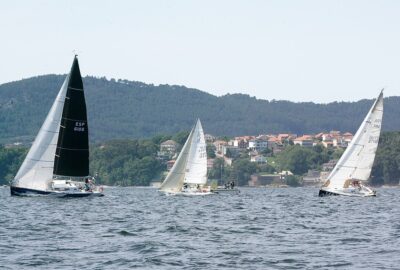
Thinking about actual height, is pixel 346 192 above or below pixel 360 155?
below

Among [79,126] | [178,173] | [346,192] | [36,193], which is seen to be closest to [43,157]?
[36,193]

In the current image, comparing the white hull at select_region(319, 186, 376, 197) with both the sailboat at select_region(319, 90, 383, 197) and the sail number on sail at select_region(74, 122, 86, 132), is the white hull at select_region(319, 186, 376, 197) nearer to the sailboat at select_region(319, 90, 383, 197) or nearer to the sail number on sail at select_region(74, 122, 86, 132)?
the sailboat at select_region(319, 90, 383, 197)

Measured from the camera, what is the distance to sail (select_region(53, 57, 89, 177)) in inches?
3243

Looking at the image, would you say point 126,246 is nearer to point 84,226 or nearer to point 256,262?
point 256,262

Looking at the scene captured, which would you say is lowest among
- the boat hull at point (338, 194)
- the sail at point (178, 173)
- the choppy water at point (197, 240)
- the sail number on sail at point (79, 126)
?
the choppy water at point (197, 240)

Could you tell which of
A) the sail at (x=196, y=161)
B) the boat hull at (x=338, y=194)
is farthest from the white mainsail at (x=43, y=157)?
the boat hull at (x=338, y=194)

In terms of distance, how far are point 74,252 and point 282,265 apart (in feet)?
25.6

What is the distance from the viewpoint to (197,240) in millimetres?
44219

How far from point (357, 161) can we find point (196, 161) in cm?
1616

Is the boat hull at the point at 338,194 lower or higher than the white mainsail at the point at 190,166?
lower

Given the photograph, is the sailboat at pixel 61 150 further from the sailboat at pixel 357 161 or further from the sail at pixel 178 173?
the sailboat at pixel 357 161

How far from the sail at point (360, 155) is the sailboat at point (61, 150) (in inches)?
848

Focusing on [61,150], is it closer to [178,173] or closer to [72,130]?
[72,130]

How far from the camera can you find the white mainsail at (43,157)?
80812 millimetres
